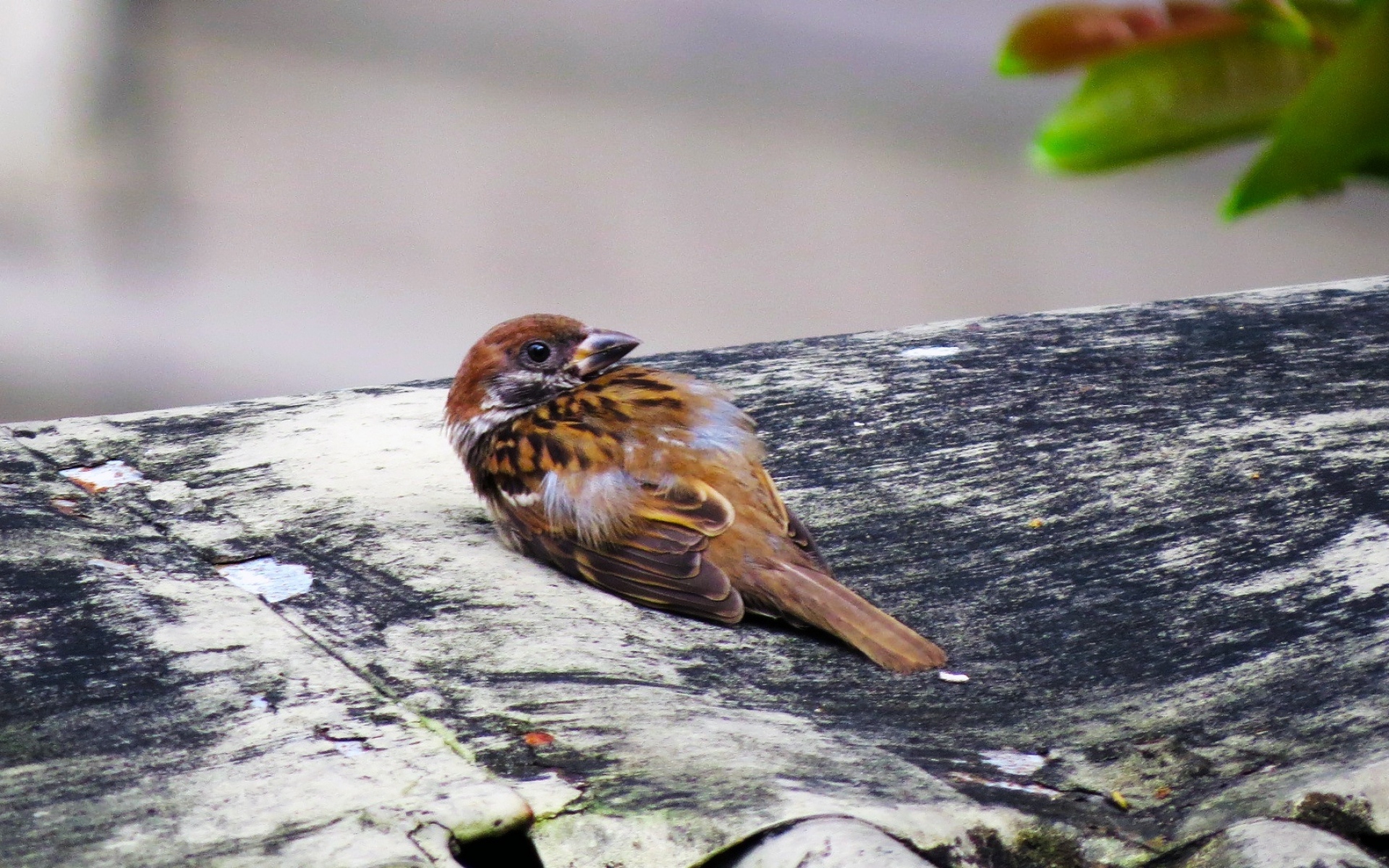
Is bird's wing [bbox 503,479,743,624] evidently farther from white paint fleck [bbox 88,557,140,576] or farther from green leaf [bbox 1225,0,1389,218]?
green leaf [bbox 1225,0,1389,218]

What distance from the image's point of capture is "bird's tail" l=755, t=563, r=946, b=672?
2131mm

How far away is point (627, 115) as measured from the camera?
1049 centimetres

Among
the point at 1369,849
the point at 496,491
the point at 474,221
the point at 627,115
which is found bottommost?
the point at 1369,849

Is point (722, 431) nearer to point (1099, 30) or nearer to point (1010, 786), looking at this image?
point (1010, 786)

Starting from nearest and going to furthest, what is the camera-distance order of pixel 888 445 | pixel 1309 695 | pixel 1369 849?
pixel 1369 849 < pixel 1309 695 < pixel 888 445

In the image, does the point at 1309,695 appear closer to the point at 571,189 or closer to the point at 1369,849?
the point at 1369,849

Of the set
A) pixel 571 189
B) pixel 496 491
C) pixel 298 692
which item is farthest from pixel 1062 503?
pixel 571 189

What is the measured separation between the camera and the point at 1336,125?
1.93 ft

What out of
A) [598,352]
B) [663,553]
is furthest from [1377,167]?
[598,352]

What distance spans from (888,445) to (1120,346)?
3.02 feet

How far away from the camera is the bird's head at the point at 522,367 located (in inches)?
109

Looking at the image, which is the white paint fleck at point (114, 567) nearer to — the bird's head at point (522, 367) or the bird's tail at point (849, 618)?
the bird's head at point (522, 367)

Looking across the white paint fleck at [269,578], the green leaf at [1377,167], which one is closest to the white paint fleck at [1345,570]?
the white paint fleck at [269,578]

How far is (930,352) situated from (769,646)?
1414 mm
